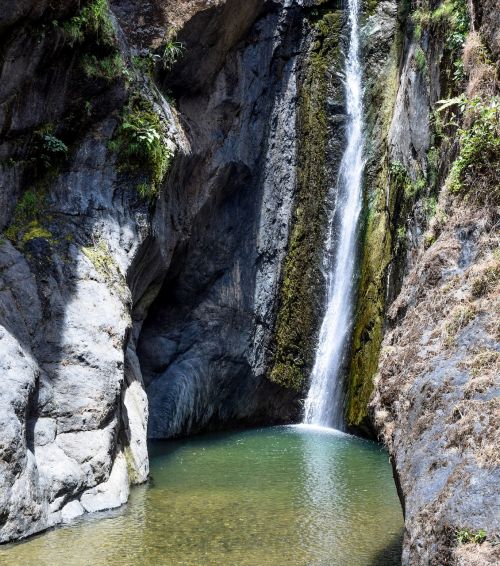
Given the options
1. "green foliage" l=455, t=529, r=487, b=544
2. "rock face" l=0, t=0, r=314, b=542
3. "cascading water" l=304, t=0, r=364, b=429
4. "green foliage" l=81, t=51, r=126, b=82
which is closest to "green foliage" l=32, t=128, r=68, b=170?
"rock face" l=0, t=0, r=314, b=542

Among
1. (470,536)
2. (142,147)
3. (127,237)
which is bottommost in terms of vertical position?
(470,536)

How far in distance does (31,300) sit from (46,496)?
2822 millimetres

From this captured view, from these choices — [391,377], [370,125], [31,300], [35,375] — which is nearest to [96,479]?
[35,375]

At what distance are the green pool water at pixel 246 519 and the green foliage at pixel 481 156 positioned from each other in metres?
3.75

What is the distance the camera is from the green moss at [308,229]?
16141 mm

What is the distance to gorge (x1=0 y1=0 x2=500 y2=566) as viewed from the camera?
5590mm

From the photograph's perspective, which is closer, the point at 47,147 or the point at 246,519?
the point at 246,519

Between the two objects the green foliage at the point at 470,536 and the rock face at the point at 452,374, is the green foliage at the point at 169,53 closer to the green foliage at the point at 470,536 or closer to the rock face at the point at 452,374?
the rock face at the point at 452,374

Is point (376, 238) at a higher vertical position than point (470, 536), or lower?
higher

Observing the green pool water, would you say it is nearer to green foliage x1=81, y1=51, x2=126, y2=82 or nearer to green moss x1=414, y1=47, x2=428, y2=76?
green foliage x1=81, y1=51, x2=126, y2=82

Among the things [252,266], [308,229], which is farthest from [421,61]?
[252,266]

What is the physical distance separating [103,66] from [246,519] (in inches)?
320

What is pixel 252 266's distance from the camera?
53.8ft

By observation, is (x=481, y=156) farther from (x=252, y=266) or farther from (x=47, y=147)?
(x=252, y=266)
